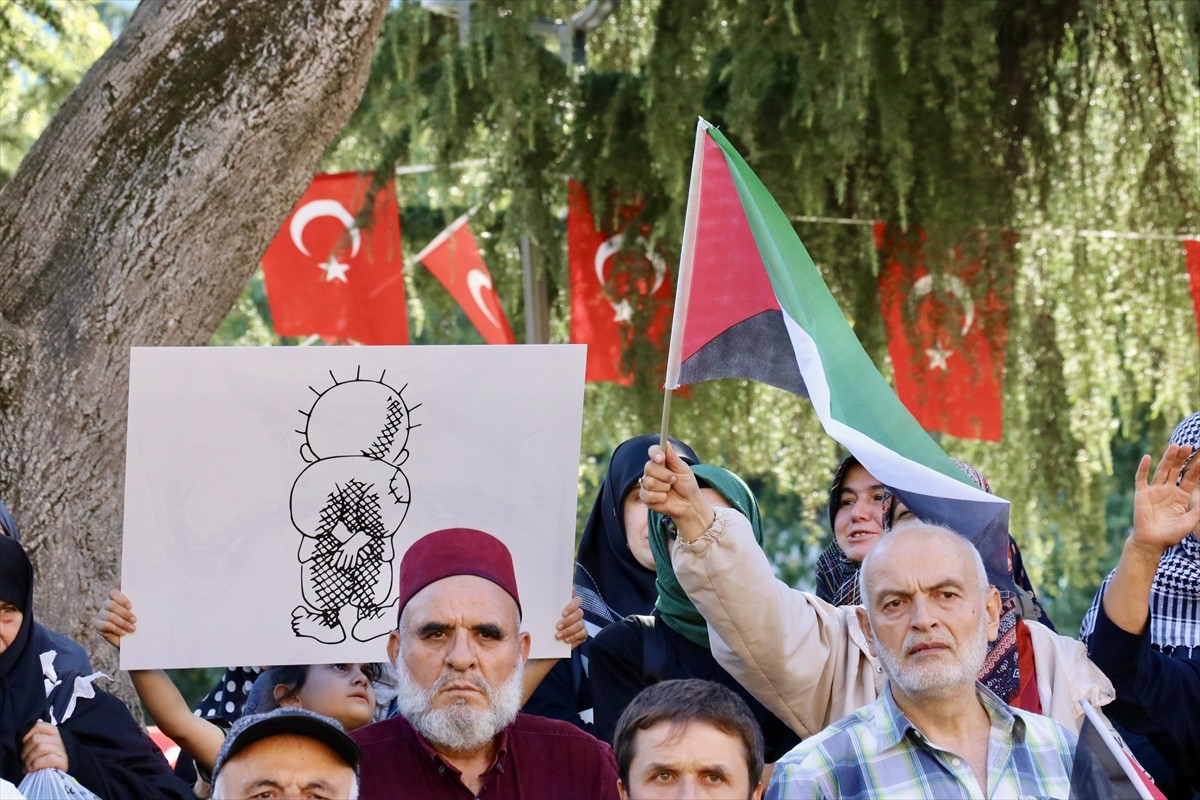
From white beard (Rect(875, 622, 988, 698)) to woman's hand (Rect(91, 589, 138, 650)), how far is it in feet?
5.61

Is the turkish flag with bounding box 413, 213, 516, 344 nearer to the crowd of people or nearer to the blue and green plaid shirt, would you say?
the crowd of people

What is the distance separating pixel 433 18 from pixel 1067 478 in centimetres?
409

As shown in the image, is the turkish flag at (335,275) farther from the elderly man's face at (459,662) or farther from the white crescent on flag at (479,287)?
the elderly man's face at (459,662)

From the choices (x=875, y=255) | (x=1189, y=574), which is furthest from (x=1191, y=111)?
(x=1189, y=574)

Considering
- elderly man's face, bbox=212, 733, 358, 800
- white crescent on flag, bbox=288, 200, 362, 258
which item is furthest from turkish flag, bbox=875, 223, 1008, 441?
elderly man's face, bbox=212, 733, 358, 800

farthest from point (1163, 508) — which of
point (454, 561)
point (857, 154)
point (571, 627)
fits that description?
point (857, 154)

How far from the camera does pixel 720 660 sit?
12.1 ft

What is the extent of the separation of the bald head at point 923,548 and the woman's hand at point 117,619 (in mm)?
1660

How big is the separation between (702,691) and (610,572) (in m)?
1.48

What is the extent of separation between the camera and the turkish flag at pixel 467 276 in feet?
26.6

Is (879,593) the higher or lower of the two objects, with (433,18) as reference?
lower

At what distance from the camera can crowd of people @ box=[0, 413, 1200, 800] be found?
3.12 meters

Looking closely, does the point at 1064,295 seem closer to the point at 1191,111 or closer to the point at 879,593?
the point at 1191,111

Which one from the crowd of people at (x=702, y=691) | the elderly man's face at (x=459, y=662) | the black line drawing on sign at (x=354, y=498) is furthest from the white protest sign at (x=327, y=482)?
the elderly man's face at (x=459, y=662)
